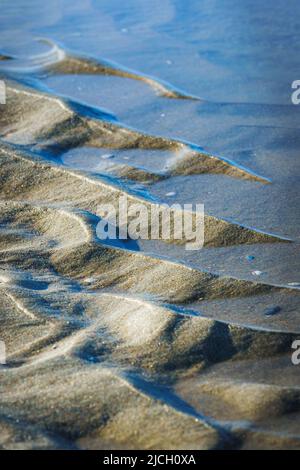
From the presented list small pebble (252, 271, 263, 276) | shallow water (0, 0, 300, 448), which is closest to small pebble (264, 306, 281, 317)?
shallow water (0, 0, 300, 448)

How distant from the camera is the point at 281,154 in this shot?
12.3 feet

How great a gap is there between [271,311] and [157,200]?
3.30ft

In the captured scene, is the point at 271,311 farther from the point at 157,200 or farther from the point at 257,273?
the point at 157,200

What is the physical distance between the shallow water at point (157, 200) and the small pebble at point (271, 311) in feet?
0.06

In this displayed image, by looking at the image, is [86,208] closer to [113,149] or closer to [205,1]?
[113,149]

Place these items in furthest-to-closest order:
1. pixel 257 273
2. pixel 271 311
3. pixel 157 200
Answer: pixel 157 200, pixel 257 273, pixel 271 311

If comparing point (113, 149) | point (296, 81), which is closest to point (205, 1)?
point (296, 81)

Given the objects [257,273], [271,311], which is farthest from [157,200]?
[271,311]

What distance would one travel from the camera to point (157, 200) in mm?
3316

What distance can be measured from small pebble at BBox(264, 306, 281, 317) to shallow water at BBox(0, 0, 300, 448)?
0.06ft

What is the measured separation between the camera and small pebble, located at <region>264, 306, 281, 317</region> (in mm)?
2492

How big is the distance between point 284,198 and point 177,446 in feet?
5.49

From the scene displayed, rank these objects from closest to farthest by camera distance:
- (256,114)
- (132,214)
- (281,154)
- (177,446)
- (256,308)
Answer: (177,446) < (256,308) < (132,214) < (281,154) < (256,114)

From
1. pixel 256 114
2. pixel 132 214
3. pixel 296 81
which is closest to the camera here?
pixel 132 214
